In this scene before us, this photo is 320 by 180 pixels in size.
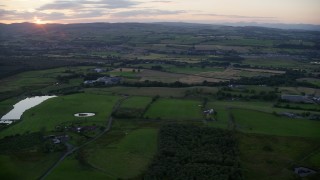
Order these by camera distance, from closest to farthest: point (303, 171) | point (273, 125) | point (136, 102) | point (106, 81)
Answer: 1. point (303, 171)
2. point (273, 125)
3. point (136, 102)
4. point (106, 81)

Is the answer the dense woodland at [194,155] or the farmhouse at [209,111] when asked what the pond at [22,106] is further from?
the farmhouse at [209,111]

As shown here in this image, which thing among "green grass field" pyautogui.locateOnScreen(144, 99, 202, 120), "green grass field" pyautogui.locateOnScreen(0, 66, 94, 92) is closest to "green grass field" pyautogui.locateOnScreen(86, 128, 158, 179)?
"green grass field" pyautogui.locateOnScreen(144, 99, 202, 120)

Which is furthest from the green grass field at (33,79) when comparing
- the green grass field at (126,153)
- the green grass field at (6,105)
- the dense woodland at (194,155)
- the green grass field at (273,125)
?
the green grass field at (273,125)

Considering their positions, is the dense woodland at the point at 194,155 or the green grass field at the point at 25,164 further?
the green grass field at the point at 25,164

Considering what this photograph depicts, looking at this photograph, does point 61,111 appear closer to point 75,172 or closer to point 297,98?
point 75,172

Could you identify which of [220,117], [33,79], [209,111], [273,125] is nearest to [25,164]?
[220,117]

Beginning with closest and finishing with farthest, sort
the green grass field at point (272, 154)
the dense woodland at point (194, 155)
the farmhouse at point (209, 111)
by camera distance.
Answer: the dense woodland at point (194, 155)
the green grass field at point (272, 154)
the farmhouse at point (209, 111)
